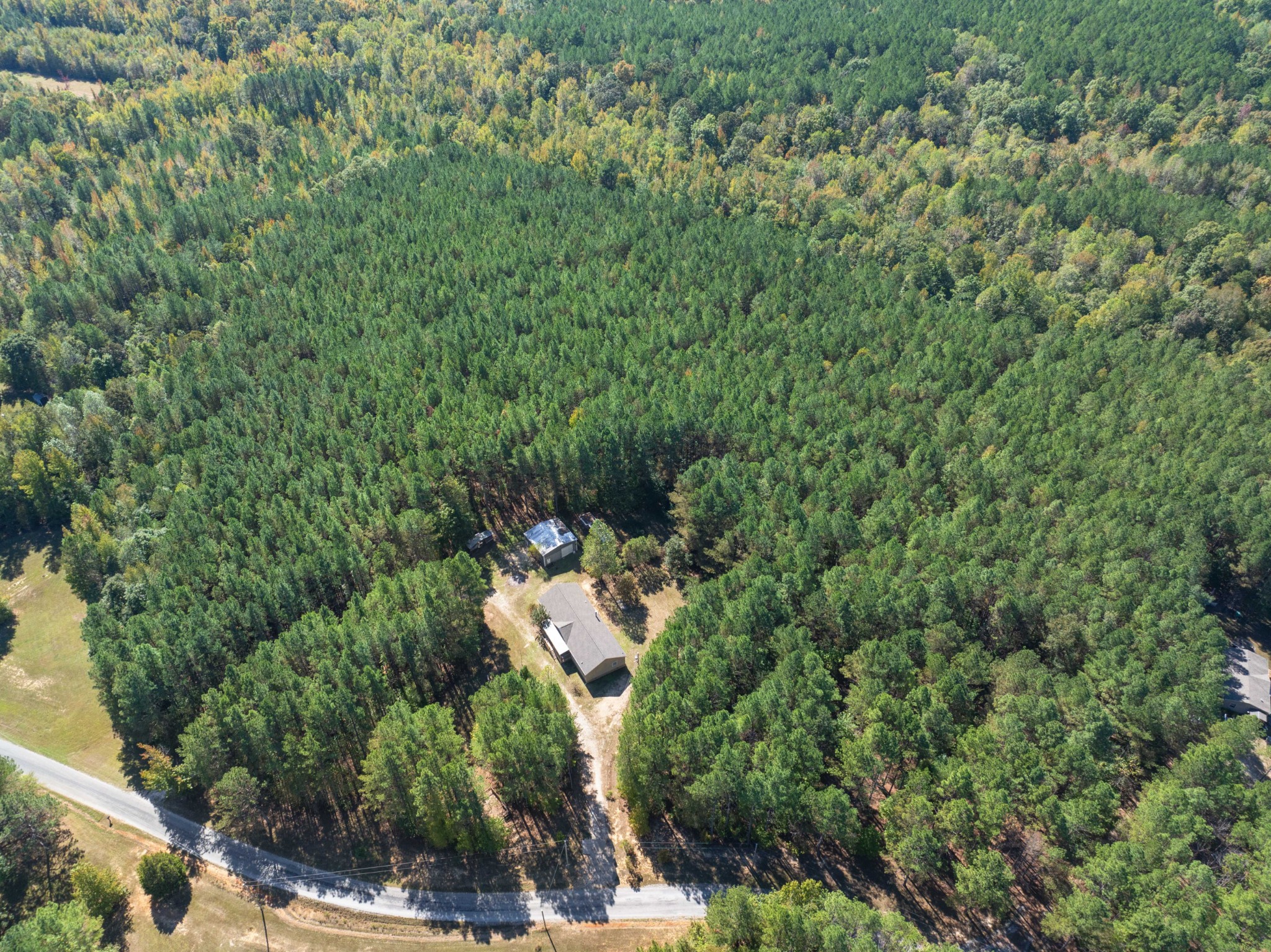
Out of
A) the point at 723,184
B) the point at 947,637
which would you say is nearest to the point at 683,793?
the point at 947,637

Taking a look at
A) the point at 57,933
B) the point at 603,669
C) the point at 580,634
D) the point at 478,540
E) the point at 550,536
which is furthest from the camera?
the point at 478,540

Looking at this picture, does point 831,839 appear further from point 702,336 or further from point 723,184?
point 723,184

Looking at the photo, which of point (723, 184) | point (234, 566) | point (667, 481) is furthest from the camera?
point (723, 184)

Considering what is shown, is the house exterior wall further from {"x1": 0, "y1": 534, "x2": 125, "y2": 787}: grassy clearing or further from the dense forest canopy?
{"x1": 0, "y1": 534, "x2": 125, "y2": 787}: grassy clearing

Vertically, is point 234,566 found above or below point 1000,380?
below

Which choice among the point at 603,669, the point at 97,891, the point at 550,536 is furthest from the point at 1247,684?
the point at 97,891

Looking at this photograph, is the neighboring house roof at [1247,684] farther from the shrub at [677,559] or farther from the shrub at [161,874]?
the shrub at [161,874]

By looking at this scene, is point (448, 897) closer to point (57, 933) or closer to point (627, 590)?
point (57, 933)
